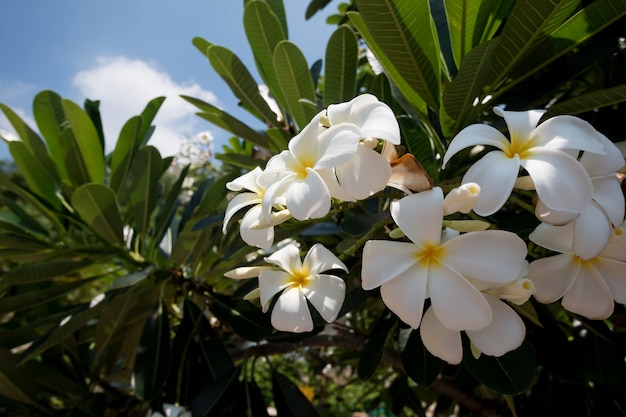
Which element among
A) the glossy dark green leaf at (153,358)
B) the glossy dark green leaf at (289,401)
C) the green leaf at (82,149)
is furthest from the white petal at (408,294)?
the green leaf at (82,149)

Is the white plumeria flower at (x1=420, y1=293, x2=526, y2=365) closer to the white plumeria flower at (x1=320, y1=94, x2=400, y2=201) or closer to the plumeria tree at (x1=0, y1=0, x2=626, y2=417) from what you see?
the plumeria tree at (x1=0, y1=0, x2=626, y2=417)

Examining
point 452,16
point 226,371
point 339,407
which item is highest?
point 452,16

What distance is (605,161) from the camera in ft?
1.40

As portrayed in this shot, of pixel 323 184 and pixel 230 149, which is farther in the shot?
pixel 230 149

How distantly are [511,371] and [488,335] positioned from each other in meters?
0.36

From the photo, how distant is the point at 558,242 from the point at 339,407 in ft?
11.9

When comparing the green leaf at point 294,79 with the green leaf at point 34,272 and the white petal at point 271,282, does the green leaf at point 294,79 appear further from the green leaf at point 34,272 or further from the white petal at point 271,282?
the green leaf at point 34,272

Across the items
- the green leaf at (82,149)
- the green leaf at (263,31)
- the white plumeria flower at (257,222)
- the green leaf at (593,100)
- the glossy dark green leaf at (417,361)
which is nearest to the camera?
the white plumeria flower at (257,222)

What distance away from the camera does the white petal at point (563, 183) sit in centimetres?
38

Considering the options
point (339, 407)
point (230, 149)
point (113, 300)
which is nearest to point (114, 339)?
point (113, 300)

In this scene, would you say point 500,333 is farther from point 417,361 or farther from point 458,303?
point 417,361

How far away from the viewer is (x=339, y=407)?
3.74 metres

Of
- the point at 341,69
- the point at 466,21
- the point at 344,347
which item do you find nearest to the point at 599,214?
the point at 466,21

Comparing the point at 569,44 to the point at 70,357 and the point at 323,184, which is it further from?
the point at 70,357
